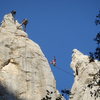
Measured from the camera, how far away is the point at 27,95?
5109 cm

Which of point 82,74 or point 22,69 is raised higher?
point 82,74

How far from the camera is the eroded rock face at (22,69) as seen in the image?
165 feet

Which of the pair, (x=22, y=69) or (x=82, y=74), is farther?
(x=82, y=74)

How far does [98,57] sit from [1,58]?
24.7 m

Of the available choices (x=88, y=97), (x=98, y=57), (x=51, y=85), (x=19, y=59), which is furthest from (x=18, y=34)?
(x=98, y=57)

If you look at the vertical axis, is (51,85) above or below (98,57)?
above

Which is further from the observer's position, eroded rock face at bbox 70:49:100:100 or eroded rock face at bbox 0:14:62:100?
eroded rock face at bbox 70:49:100:100

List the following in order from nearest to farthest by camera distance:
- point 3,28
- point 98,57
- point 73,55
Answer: point 98,57 < point 3,28 < point 73,55

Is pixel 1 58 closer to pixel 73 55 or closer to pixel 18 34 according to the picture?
pixel 18 34

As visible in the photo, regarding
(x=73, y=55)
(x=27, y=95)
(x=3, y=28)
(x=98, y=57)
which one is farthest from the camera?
(x=73, y=55)

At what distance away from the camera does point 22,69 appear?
53.4 meters

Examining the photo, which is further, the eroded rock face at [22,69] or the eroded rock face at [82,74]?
the eroded rock face at [82,74]

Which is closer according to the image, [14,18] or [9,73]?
[9,73]

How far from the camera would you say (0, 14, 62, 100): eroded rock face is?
50.3m
